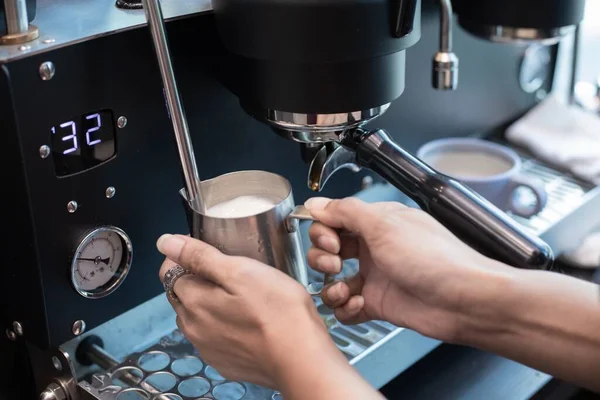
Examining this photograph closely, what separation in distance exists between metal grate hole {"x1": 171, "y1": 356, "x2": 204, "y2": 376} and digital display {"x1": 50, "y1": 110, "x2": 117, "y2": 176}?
0.18 metres

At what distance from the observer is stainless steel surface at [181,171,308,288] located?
536 millimetres

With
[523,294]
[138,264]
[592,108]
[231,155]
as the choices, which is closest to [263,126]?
[231,155]

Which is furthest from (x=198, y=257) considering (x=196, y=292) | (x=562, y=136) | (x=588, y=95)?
(x=588, y=95)

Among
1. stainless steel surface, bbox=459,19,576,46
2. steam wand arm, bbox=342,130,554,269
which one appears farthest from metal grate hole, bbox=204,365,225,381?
stainless steel surface, bbox=459,19,576,46

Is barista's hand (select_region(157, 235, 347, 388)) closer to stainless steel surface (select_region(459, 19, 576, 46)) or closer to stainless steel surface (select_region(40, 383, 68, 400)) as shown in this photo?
stainless steel surface (select_region(40, 383, 68, 400))

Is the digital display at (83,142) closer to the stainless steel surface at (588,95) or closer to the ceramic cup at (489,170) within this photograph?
the ceramic cup at (489,170)

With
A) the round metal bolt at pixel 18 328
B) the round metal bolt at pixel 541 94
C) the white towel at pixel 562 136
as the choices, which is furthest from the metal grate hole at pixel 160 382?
the round metal bolt at pixel 541 94

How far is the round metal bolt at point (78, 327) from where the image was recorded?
0.61 meters

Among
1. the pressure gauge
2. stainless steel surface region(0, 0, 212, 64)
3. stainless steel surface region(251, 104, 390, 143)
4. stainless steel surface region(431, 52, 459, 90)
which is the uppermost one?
stainless steel surface region(0, 0, 212, 64)

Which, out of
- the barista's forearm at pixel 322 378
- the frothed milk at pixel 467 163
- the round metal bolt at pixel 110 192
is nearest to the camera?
the barista's forearm at pixel 322 378

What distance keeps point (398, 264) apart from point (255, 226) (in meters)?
0.11

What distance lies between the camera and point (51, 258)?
0.58 metres

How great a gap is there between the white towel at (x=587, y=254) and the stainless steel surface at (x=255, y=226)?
378 millimetres

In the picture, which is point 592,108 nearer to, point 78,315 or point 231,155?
point 231,155
